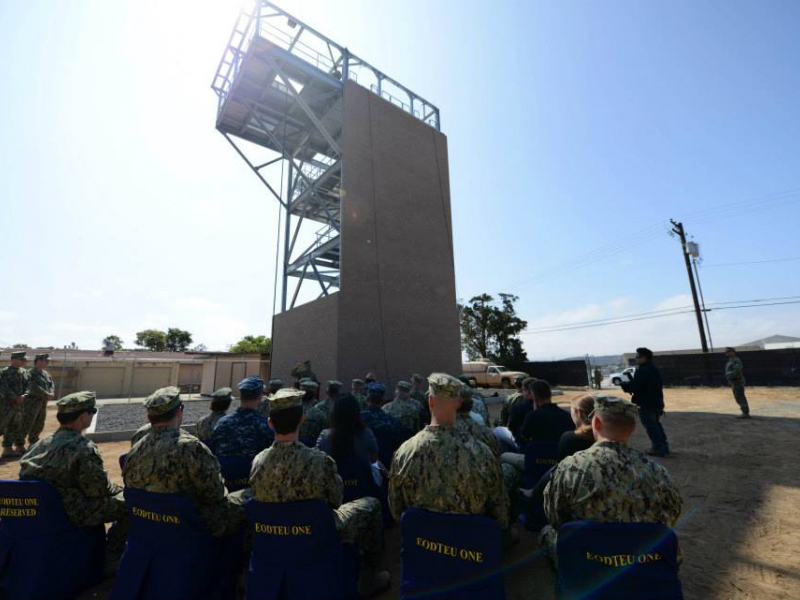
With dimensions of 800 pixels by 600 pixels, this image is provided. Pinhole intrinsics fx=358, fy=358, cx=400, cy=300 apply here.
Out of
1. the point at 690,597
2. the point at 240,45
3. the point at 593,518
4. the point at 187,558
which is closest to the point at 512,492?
the point at 690,597

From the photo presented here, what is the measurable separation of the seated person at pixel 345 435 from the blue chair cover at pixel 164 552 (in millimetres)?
1142

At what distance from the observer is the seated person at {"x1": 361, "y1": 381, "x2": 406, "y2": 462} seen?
4617 mm

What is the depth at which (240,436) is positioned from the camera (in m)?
3.60

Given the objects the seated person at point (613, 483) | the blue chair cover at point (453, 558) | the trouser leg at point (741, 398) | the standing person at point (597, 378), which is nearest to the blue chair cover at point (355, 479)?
the blue chair cover at point (453, 558)

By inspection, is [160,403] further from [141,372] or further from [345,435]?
[141,372]

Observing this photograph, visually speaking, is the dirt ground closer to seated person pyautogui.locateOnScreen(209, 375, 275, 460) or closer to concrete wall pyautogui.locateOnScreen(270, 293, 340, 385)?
seated person pyautogui.locateOnScreen(209, 375, 275, 460)

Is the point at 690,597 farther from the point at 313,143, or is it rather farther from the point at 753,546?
the point at 313,143

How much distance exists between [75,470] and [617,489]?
3837mm

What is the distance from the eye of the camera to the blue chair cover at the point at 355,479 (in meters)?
3.30

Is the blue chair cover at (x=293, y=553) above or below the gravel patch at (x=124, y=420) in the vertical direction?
above

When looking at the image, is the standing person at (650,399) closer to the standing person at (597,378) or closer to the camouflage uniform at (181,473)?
the camouflage uniform at (181,473)

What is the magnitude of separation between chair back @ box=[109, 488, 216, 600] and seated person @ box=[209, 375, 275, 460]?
3.43ft

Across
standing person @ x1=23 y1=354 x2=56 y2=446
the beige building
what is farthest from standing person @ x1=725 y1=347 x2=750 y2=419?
the beige building

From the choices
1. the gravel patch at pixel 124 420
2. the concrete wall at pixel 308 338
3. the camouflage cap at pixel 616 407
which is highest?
the concrete wall at pixel 308 338
